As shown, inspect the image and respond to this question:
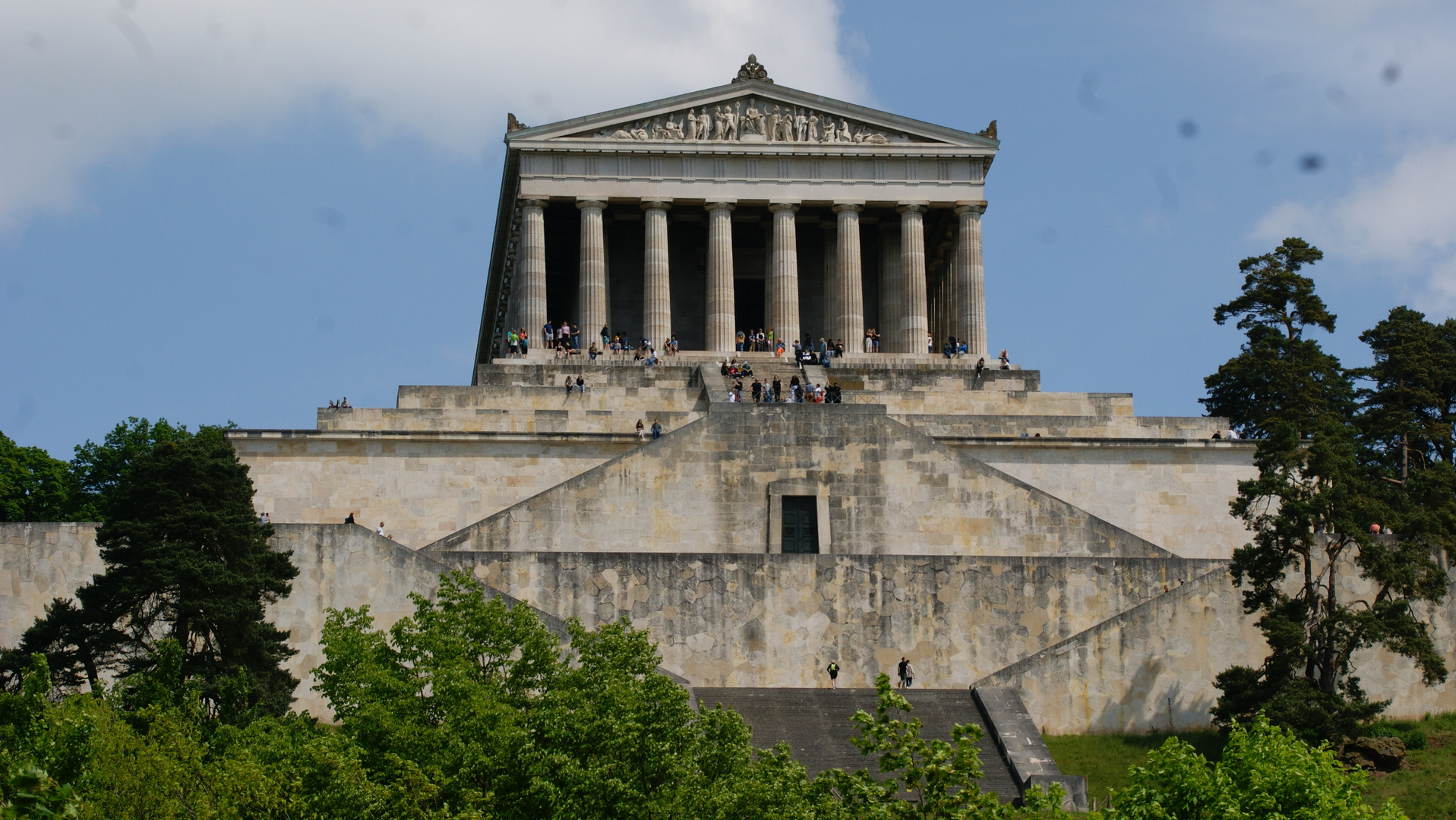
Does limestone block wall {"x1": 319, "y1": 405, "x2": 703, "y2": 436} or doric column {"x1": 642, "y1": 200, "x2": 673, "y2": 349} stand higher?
doric column {"x1": 642, "y1": 200, "x2": 673, "y2": 349}

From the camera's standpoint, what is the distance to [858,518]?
4422 centimetres

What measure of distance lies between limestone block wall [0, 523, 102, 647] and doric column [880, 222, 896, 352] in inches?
1316

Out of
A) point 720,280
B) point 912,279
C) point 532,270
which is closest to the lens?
point 532,270

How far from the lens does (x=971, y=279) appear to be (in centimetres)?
6556

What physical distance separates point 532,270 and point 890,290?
43.6 feet

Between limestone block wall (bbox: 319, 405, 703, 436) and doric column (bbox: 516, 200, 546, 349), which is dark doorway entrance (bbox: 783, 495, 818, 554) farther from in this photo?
doric column (bbox: 516, 200, 546, 349)

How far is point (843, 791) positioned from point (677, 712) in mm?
2611

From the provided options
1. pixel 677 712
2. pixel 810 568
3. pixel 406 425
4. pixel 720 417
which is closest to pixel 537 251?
pixel 406 425

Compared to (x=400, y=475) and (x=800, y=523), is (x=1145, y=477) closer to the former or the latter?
(x=800, y=523)

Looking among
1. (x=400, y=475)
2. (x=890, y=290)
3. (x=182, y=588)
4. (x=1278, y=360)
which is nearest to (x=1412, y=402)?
(x=1278, y=360)

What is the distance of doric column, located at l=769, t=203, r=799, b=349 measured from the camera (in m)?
65.1

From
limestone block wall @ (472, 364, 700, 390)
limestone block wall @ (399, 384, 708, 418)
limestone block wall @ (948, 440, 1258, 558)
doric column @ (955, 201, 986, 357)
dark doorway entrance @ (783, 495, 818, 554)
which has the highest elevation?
doric column @ (955, 201, 986, 357)

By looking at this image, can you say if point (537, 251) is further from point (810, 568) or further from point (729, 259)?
point (810, 568)

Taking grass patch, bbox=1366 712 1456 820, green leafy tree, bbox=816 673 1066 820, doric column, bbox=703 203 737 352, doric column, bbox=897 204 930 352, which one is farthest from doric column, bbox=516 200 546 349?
green leafy tree, bbox=816 673 1066 820
